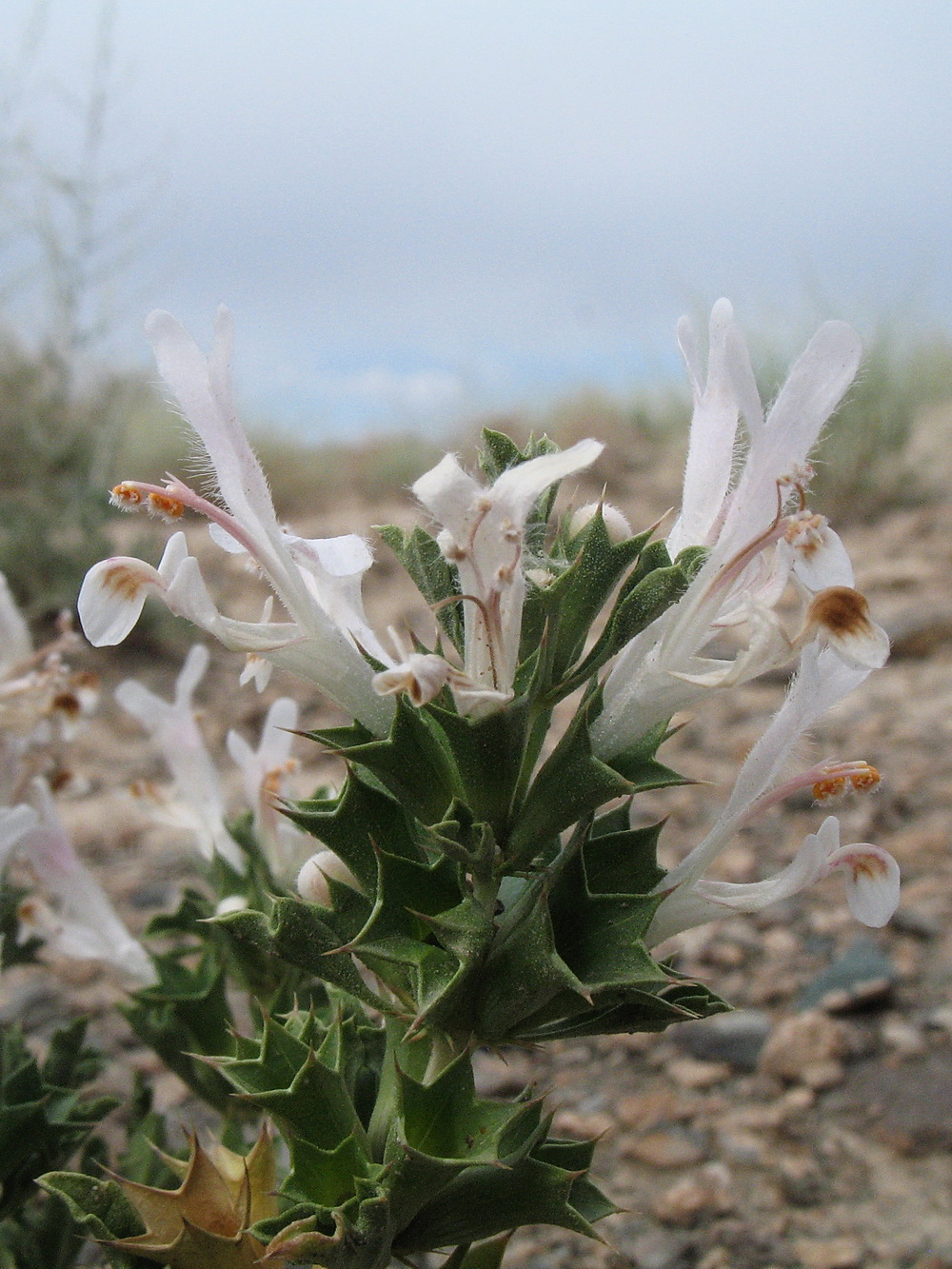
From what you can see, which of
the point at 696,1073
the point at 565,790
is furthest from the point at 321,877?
the point at 696,1073

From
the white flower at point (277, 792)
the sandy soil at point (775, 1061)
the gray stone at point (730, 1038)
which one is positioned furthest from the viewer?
the gray stone at point (730, 1038)

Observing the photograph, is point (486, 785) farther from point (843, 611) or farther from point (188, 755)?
point (188, 755)

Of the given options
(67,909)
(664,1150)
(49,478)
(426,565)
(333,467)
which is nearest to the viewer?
(426,565)

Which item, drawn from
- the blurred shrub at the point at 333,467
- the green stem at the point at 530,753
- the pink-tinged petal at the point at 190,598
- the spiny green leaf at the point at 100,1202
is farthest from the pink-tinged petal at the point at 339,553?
the blurred shrub at the point at 333,467

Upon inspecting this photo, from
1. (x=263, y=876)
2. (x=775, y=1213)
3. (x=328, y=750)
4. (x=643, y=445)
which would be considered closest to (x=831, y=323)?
(x=328, y=750)

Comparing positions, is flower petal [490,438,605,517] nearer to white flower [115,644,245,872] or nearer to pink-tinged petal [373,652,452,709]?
pink-tinged petal [373,652,452,709]

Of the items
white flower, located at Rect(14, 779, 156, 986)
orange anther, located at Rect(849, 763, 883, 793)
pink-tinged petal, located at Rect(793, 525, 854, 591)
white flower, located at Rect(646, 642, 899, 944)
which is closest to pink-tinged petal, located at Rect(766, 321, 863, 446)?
pink-tinged petal, located at Rect(793, 525, 854, 591)

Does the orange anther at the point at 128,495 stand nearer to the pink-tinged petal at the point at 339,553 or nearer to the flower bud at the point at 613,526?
the pink-tinged petal at the point at 339,553
